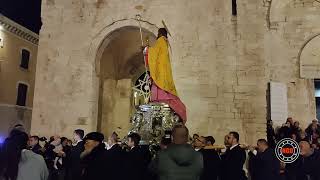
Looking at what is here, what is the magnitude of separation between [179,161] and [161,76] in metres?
3.67

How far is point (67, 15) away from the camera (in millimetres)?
11773

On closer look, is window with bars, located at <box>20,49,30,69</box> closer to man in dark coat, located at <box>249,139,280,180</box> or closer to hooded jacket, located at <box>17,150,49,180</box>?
man in dark coat, located at <box>249,139,280,180</box>

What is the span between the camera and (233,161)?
5.93m

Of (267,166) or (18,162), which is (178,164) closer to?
(18,162)

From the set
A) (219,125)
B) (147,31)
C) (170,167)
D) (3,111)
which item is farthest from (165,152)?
(3,111)

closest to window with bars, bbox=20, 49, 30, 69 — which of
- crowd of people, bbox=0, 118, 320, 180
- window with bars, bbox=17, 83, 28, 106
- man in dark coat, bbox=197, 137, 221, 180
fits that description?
window with bars, bbox=17, 83, 28, 106

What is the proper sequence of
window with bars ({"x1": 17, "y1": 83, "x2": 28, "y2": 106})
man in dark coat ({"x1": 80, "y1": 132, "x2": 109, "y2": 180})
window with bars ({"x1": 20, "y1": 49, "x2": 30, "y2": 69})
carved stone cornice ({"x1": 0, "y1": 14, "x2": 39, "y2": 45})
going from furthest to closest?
window with bars ({"x1": 20, "y1": 49, "x2": 30, "y2": 69}), window with bars ({"x1": 17, "y1": 83, "x2": 28, "y2": 106}), carved stone cornice ({"x1": 0, "y1": 14, "x2": 39, "y2": 45}), man in dark coat ({"x1": 80, "y1": 132, "x2": 109, "y2": 180})

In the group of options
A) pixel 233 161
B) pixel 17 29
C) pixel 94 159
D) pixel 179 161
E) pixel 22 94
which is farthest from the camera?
pixel 22 94

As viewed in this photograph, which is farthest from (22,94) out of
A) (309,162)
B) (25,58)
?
(309,162)

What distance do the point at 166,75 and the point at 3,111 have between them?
16075 mm

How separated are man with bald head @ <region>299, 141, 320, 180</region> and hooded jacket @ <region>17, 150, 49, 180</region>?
169 inches

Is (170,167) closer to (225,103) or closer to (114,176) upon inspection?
(114,176)

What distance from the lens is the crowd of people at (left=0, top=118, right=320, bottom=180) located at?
361 centimetres

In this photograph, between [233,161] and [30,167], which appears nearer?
[30,167]
